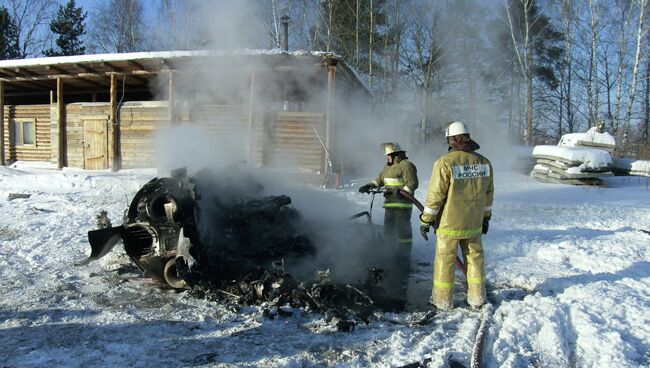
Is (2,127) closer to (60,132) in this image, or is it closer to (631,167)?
(60,132)

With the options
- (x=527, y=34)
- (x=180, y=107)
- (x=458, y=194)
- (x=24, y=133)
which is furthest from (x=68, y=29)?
(x=458, y=194)

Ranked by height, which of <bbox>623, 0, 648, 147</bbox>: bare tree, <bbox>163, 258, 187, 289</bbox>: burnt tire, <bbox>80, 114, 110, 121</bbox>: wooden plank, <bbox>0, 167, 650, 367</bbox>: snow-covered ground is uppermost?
<bbox>623, 0, 648, 147</bbox>: bare tree

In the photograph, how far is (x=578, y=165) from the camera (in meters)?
12.9

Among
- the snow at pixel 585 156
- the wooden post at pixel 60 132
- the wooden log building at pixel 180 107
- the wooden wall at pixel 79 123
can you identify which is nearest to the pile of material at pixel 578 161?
the snow at pixel 585 156

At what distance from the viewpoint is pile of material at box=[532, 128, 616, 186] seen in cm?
1271

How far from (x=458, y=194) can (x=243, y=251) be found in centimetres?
240

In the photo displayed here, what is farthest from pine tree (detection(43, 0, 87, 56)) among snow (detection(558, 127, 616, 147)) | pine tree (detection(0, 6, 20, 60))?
snow (detection(558, 127, 616, 147))

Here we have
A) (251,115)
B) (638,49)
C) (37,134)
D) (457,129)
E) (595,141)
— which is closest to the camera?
(457,129)

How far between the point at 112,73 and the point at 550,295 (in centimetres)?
1388

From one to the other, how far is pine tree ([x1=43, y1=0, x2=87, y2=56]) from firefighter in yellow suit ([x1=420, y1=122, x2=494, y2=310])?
119 feet

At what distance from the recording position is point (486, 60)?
69.7 feet

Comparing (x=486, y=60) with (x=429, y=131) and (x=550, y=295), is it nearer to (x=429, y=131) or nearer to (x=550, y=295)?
(x=429, y=131)

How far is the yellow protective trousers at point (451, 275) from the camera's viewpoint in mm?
4141

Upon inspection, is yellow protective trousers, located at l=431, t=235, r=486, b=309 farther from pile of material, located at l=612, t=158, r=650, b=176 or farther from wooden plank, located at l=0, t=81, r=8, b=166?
wooden plank, located at l=0, t=81, r=8, b=166
